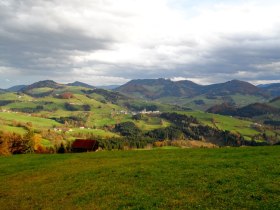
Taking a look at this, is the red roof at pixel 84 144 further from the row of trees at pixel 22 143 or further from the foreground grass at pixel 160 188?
the foreground grass at pixel 160 188

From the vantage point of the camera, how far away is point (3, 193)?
3850 cm

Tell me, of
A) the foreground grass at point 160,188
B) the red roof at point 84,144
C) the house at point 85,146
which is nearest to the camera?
the foreground grass at point 160,188

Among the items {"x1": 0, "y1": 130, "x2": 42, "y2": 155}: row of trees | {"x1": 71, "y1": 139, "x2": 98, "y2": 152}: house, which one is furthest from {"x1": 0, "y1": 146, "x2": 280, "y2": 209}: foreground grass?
{"x1": 71, "y1": 139, "x2": 98, "y2": 152}: house

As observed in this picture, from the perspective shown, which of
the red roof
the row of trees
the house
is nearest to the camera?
the row of trees

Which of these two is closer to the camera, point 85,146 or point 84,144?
point 85,146

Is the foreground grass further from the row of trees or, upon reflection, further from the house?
the house

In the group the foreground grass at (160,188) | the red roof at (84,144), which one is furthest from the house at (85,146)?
the foreground grass at (160,188)

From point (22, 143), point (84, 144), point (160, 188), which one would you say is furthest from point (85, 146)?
point (160, 188)

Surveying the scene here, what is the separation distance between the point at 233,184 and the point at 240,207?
6156 mm

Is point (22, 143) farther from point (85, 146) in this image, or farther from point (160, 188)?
point (160, 188)

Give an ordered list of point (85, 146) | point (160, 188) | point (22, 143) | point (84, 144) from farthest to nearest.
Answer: point (84, 144) < point (85, 146) < point (22, 143) < point (160, 188)

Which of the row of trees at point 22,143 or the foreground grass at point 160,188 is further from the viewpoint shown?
the row of trees at point 22,143

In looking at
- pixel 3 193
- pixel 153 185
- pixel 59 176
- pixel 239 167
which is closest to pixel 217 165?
pixel 239 167

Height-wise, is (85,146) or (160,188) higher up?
(160,188)
